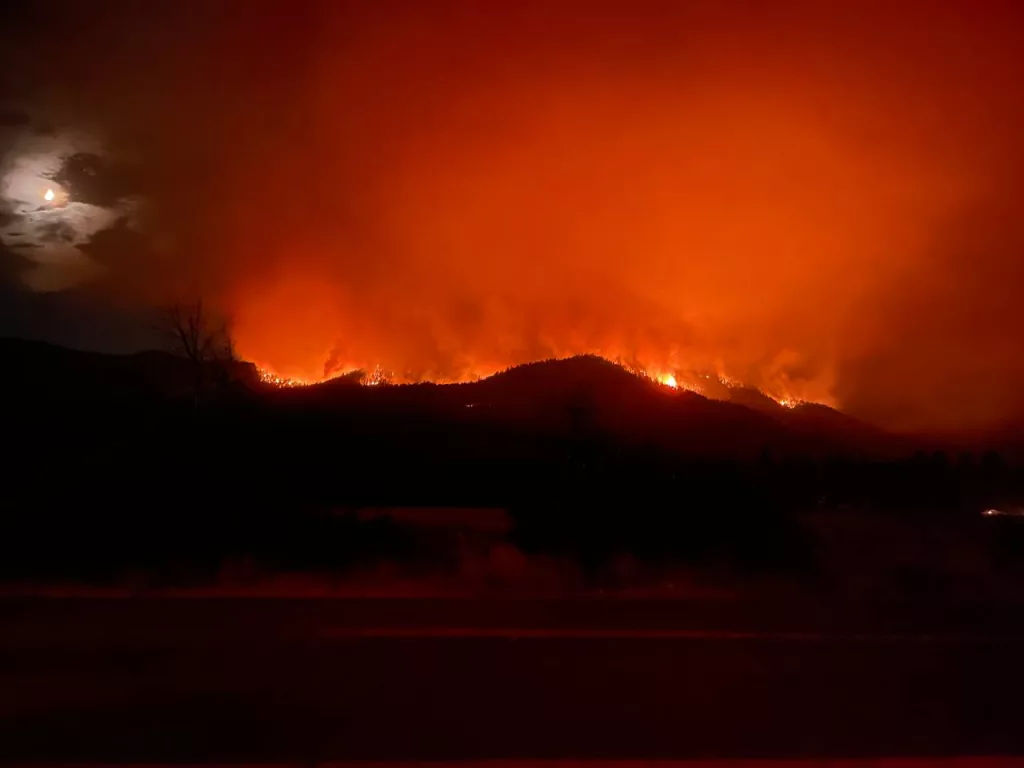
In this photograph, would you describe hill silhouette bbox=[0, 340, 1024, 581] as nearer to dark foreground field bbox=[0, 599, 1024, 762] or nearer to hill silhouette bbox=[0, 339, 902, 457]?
hill silhouette bbox=[0, 339, 902, 457]

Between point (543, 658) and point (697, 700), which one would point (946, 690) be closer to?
point (697, 700)

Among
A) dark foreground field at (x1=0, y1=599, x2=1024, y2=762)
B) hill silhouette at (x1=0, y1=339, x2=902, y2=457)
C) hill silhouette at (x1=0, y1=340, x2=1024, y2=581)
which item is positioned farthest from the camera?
hill silhouette at (x1=0, y1=339, x2=902, y2=457)

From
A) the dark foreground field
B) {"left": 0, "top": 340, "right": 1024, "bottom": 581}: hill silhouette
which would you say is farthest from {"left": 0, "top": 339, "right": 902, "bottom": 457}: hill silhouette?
the dark foreground field

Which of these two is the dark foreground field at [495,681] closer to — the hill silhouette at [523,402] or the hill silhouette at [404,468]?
the hill silhouette at [404,468]

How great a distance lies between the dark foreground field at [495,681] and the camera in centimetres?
768

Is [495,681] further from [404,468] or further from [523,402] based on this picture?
[523,402]

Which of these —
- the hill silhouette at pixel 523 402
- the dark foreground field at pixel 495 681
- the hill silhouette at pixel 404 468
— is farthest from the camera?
the hill silhouette at pixel 523 402

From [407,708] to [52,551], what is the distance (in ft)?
34.7

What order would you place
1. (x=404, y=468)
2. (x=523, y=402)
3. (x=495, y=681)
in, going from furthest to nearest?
1. (x=523, y=402)
2. (x=404, y=468)
3. (x=495, y=681)

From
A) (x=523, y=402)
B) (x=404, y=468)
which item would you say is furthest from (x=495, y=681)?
(x=523, y=402)

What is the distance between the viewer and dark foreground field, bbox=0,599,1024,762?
7.68 meters

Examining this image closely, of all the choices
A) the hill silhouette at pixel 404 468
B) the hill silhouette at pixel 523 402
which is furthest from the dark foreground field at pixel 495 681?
the hill silhouette at pixel 523 402

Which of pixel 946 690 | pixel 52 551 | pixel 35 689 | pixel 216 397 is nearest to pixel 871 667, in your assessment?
pixel 946 690

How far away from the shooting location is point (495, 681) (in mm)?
9289
